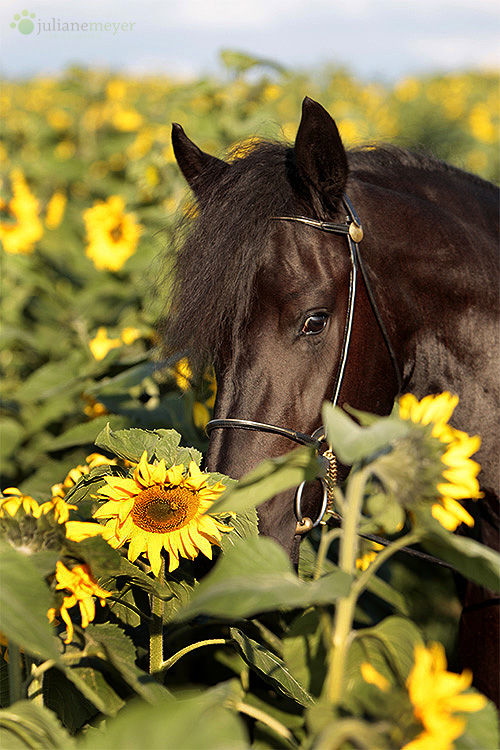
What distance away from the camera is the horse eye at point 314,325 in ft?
5.43

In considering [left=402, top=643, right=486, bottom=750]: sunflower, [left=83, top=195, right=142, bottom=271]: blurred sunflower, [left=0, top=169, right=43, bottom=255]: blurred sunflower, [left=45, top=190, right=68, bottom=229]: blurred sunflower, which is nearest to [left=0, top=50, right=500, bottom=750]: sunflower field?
[left=402, top=643, right=486, bottom=750]: sunflower

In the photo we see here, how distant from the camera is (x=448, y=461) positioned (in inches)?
37.5

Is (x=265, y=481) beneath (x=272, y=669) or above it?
above

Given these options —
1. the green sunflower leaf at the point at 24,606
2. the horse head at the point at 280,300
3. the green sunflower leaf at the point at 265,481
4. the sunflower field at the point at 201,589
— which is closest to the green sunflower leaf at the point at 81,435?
the sunflower field at the point at 201,589

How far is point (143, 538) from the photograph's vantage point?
128 centimetres

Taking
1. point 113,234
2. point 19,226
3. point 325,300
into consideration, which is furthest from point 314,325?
point 19,226

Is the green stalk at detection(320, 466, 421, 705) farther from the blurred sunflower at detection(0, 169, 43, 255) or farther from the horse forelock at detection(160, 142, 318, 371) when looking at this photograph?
the blurred sunflower at detection(0, 169, 43, 255)

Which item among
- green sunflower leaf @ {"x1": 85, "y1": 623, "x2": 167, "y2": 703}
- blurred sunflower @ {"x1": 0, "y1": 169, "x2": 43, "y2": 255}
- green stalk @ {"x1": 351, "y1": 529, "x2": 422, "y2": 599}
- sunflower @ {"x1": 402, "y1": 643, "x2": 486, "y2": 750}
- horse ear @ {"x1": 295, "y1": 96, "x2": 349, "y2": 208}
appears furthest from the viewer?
blurred sunflower @ {"x1": 0, "y1": 169, "x2": 43, "y2": 255}

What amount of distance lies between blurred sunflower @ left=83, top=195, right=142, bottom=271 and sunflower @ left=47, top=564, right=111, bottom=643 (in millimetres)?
3101

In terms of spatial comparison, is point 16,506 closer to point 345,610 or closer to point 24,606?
point 24,606

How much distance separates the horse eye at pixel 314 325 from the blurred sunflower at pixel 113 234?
2650 millimetres

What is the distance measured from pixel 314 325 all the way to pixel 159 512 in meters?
0.59

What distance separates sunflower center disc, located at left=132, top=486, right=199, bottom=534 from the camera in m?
1.28

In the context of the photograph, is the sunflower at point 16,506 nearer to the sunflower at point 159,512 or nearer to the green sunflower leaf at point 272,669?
the sunflower at point 159,512
